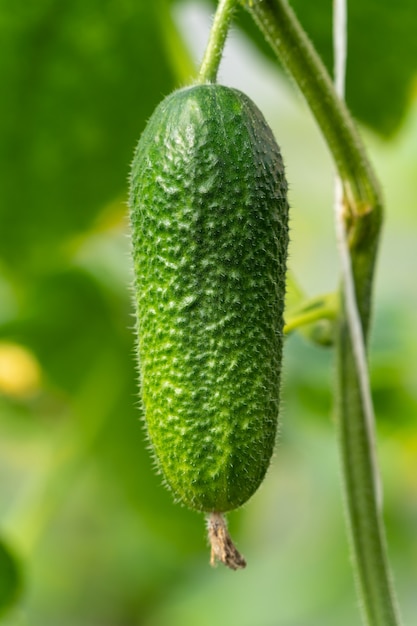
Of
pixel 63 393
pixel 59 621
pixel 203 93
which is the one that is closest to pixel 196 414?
pixel 203 93

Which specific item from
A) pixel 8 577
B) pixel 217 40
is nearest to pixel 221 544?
pixel 217 40

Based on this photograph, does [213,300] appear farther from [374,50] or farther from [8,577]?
[374,50]

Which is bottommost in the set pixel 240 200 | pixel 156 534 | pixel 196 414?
pixel 156 534

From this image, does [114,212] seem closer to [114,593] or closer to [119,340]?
[119,340]

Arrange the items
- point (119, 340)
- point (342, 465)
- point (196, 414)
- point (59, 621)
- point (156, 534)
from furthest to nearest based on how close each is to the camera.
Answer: point (59, 621)
point (156, 534)
point (119, 340)
point (342, 465)
point (196, 414)

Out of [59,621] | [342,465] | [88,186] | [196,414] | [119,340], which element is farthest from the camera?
[59,621]

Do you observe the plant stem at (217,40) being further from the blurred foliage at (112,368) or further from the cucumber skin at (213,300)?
the blurred foliage at (112,368)
